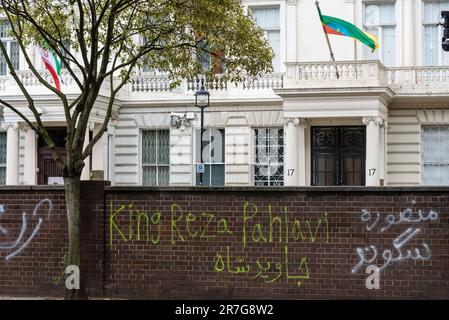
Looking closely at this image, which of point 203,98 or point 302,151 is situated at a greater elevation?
point 203,98

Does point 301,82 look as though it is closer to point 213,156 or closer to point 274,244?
point 213,156

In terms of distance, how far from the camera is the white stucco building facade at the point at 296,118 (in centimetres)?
2977

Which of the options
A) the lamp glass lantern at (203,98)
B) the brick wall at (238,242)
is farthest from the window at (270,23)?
the brick wall at (238,242)

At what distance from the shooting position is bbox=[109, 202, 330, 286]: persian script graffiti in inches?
651

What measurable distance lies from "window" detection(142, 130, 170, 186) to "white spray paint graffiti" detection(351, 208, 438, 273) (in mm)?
17730

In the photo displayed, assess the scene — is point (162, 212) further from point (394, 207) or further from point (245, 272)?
point (394, 207)

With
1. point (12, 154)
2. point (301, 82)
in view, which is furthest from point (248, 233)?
point (12, 154)

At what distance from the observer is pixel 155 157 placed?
33656 mm

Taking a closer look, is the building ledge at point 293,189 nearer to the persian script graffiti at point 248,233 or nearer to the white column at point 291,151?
the persian script graffiti at point 248,233

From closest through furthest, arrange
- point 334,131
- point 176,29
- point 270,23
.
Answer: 1. point 176,29
2. point 334,131
3. point 270,23

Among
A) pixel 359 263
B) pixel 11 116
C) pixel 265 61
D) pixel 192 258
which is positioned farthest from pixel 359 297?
pixel 11 116

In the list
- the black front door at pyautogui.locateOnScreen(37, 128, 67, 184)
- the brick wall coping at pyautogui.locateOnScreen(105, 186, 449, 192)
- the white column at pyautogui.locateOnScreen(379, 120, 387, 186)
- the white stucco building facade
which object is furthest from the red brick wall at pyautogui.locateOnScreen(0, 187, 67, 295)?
the black front door at pyautogui.locateOnScreen(37, 128, 67, 184)

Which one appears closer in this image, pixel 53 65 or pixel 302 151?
pixel 53 65

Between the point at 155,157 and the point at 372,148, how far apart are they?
28.1 feet
